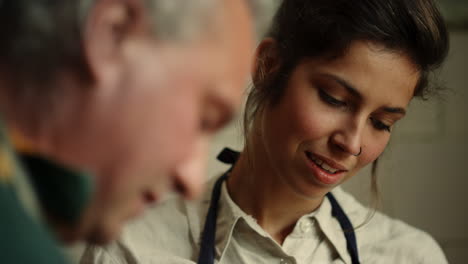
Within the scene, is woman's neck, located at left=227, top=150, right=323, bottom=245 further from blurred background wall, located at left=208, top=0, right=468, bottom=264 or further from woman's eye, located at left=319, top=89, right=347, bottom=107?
blurred background wall, located at left=208, top=0, right=468, bottom=264

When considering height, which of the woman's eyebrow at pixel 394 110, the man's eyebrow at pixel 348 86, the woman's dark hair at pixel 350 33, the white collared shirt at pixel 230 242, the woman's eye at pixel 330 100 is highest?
the woman's dark hair at pixel 350 33

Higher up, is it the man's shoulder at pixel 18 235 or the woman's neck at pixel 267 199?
the man's shoulder at pixel 18 235

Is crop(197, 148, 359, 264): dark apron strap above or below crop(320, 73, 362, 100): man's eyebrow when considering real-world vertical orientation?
below

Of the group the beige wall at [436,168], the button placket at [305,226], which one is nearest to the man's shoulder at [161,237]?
the button placket at [305,226]

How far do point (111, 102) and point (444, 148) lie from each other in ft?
4.50

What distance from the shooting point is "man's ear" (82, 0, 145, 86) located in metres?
0.30

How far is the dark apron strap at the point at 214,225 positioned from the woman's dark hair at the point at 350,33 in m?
0.17

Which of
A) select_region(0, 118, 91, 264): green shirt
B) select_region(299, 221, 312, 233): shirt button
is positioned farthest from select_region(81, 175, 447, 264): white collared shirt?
select_region(0, 118, 91, 264): green shirt

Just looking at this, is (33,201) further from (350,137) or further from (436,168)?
(436,168)

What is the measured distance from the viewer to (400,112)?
2.81 ft

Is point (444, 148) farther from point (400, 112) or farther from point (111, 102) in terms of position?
point (111, 102)

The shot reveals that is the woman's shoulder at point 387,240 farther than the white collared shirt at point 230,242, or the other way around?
the woman's shoulder at point 387,240

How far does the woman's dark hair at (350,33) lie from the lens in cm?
83

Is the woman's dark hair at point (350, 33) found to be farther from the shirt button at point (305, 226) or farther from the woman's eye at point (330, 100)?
the shirt button at point (305, 226)
